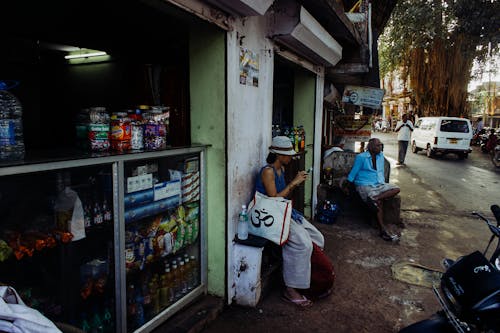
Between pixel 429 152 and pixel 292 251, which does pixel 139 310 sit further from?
pixel 429 152

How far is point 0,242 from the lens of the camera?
2.06 meters

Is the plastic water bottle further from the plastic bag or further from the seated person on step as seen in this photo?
the plastic bag

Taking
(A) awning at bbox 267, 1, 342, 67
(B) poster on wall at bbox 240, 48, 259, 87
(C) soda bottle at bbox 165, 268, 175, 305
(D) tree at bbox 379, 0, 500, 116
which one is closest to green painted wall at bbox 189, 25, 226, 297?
(B) poster on wall at bbox 240, 48, 259, 87

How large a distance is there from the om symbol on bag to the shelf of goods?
74 cm

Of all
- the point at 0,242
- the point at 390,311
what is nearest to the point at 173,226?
the point at 0,242

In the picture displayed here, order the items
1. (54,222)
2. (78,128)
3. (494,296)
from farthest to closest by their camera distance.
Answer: (78,128)
(54,222)
(494,296)

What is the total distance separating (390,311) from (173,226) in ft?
7.62

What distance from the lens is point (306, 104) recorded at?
6.18 meters

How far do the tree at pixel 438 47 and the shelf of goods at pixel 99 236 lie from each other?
15.8 meters

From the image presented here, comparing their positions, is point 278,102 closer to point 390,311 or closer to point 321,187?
point 321,187

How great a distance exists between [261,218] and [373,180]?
10.5ft

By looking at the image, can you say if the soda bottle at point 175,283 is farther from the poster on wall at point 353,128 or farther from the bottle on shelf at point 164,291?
the poster on wall at point 353,128

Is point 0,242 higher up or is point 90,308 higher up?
point 0,242

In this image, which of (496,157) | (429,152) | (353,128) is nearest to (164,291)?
(353,128)
